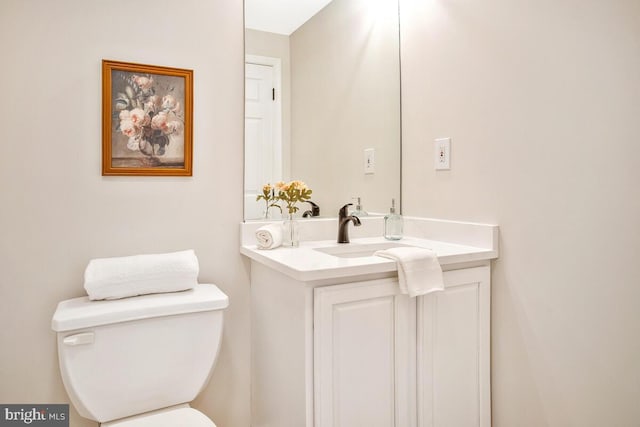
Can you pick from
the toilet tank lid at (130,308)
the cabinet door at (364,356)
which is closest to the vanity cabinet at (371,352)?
the cabinet door at (364,356)

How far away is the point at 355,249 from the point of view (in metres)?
1.68

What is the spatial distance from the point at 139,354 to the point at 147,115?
82 cm

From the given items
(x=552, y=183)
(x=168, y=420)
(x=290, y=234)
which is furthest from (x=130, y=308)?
(x=552, y=183)

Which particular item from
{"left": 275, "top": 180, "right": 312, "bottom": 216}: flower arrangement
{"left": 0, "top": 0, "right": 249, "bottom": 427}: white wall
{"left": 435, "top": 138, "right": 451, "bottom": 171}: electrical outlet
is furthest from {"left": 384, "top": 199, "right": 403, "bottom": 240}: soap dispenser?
{"left": 0, "top": 0, "right": 249, "bottom": 427}: white wall

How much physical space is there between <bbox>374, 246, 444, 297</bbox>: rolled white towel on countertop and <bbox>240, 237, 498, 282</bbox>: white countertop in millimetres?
31

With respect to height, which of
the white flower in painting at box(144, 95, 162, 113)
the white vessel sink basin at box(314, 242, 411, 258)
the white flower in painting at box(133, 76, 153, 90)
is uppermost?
the white flower in painting at box(133, 76, 153, 90)

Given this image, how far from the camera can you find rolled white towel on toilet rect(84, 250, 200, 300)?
51.7 inches

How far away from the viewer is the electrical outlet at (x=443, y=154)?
5.48ft

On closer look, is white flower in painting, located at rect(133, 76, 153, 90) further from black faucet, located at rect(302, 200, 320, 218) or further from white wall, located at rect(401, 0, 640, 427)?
white wall, located at rect(401, 0, 640, 427)

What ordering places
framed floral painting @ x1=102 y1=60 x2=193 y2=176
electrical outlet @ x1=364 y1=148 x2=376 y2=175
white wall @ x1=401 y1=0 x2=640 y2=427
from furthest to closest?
electrical outlet @ x1=364 y1=148 x2=376 y2=175 < framed floral painting @ x1=102 y1=60 x2=193 y2=176 < white wall @ x1=401 y1=0 x2=640 y2=427

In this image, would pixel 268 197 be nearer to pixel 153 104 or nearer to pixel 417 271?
pixel 153 104

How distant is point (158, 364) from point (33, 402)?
47 centimetres

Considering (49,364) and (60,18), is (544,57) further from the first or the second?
(49,364)

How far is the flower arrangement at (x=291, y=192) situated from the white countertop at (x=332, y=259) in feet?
0.56
